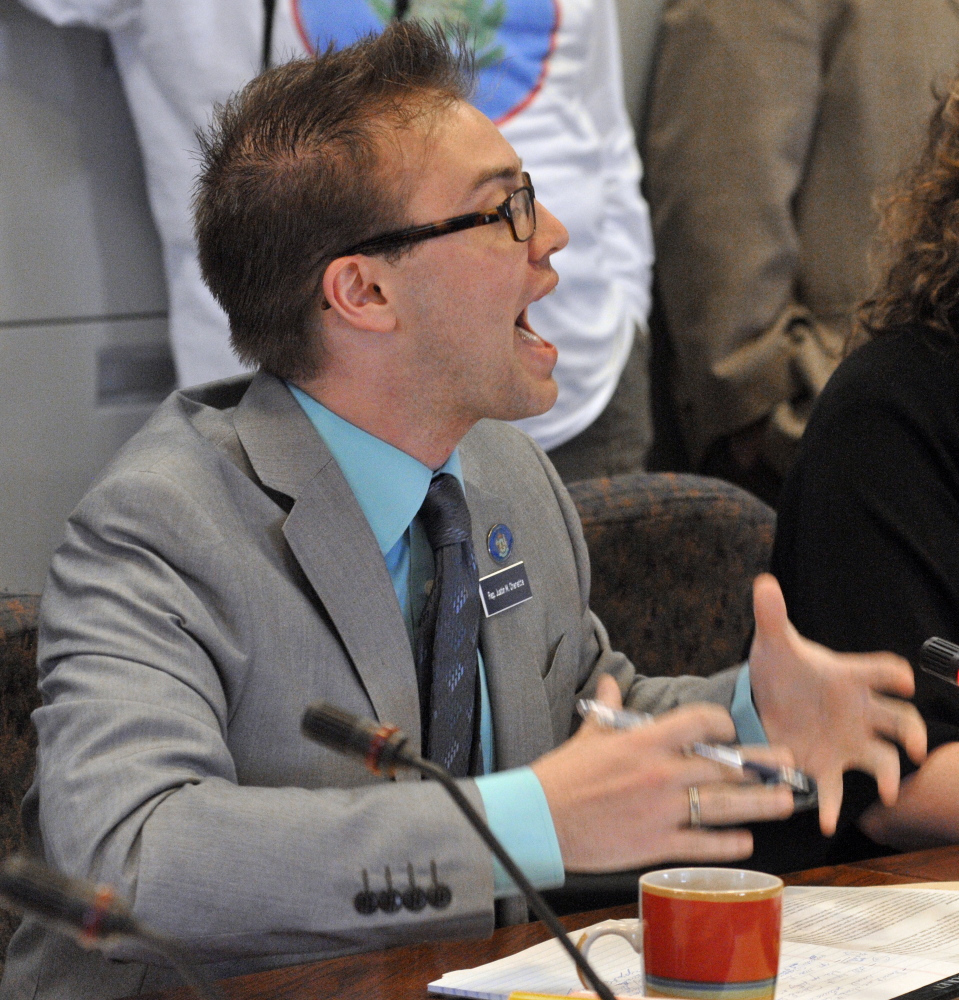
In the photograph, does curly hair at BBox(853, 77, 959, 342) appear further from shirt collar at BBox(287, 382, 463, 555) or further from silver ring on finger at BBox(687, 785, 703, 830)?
silver ring on finger at BBox(687, 785, 703, 830)

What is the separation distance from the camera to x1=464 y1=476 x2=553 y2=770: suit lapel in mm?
1374

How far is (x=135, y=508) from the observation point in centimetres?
121

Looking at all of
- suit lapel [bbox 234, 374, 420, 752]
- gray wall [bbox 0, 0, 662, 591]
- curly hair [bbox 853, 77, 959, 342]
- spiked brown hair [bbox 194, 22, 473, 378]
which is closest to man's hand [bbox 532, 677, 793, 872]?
suit lapel [bbox 234, 374, 420, 752]

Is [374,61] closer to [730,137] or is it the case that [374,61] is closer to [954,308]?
[954,308]

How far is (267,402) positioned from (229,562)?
0.77 feet

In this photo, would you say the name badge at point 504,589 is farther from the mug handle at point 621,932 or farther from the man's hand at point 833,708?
the mug handle at point 621,932

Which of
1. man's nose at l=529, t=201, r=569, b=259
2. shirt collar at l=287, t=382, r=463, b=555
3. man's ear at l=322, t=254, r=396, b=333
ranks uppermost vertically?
man's nose at l=529, t=201, r=569, b=259

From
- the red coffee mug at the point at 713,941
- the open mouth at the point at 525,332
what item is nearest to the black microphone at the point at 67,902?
the red coffee mug at the point at 713,941

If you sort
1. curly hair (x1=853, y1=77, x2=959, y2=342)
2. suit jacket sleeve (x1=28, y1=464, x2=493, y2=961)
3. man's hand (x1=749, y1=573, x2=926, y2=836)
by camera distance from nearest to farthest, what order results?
suit jacket sleeve (x1=28, y1=464, x2=493, y2=961) → man's hand (x1=749, y1=573, x2=926, y2=836) → curly hair (x1=853, y1=77, x2=959, y2=342)

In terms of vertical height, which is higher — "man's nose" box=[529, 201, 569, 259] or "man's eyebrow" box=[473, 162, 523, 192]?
"man's eyebrow" box=[473, 162, 523, 192]

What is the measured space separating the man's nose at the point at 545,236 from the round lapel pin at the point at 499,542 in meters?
0.29

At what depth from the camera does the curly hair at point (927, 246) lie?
170cm

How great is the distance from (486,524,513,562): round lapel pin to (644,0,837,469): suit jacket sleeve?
1246 mm

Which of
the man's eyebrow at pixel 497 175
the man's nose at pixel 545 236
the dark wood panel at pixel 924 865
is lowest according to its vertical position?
the dark wood panel at pixel 924 865
